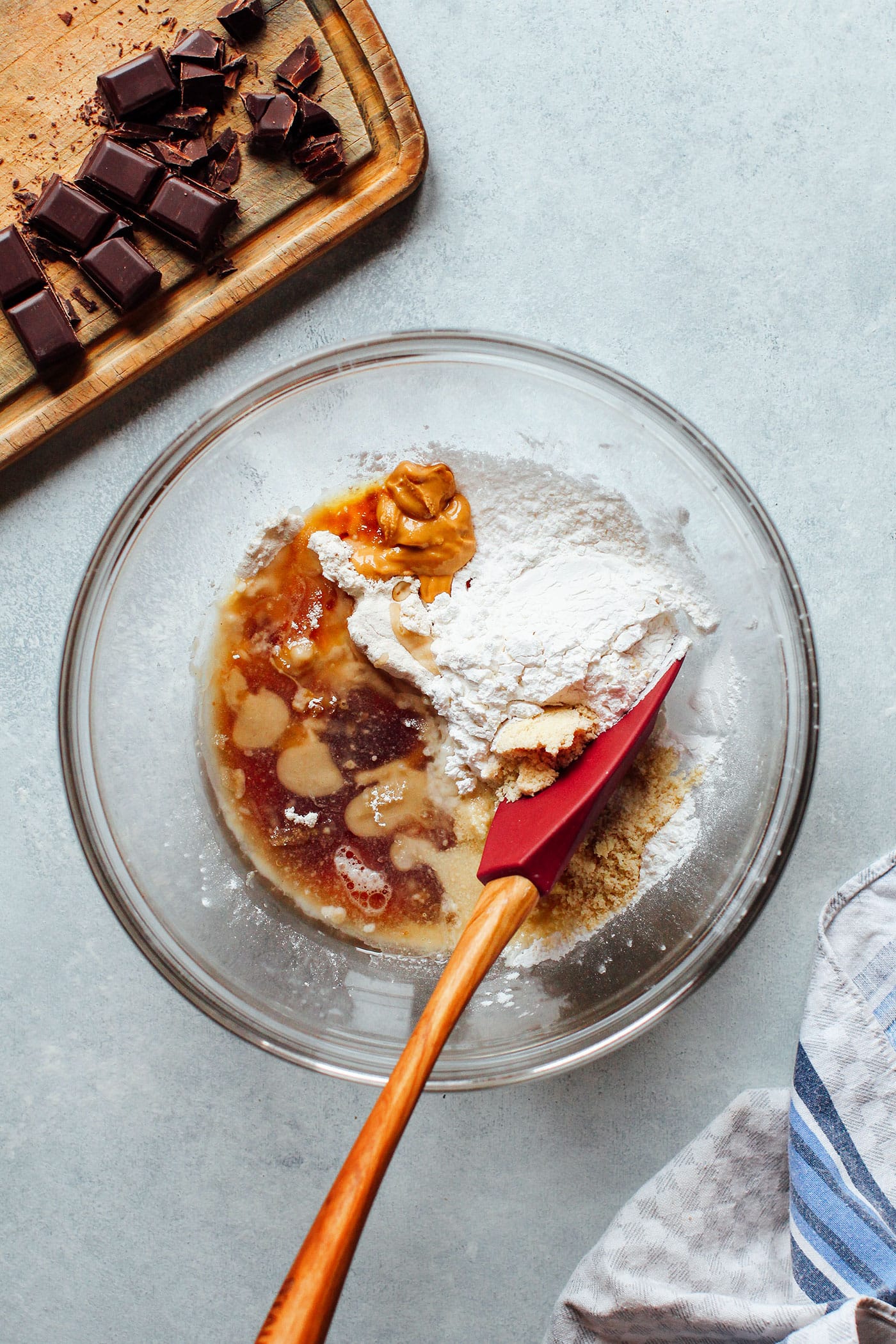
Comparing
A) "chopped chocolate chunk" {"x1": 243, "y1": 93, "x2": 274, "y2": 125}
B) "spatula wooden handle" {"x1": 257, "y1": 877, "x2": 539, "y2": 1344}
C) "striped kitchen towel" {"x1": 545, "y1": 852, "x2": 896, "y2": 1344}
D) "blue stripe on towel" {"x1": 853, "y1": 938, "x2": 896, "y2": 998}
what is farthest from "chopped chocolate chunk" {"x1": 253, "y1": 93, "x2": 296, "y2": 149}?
"blue stripe on towel" {"x1": 853, "y1": 938, "x2": 896, "y2": 998}

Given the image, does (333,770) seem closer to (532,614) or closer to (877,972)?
(532,614)

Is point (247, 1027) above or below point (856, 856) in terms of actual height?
above

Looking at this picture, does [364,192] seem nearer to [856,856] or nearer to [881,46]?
[881,46]

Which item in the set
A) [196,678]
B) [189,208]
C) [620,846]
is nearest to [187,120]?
[189,208]

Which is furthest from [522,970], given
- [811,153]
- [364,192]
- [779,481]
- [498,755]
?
[811,153]

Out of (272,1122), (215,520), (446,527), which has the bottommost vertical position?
(272,1122)

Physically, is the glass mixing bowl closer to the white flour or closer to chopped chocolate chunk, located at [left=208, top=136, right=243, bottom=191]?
the white flour
